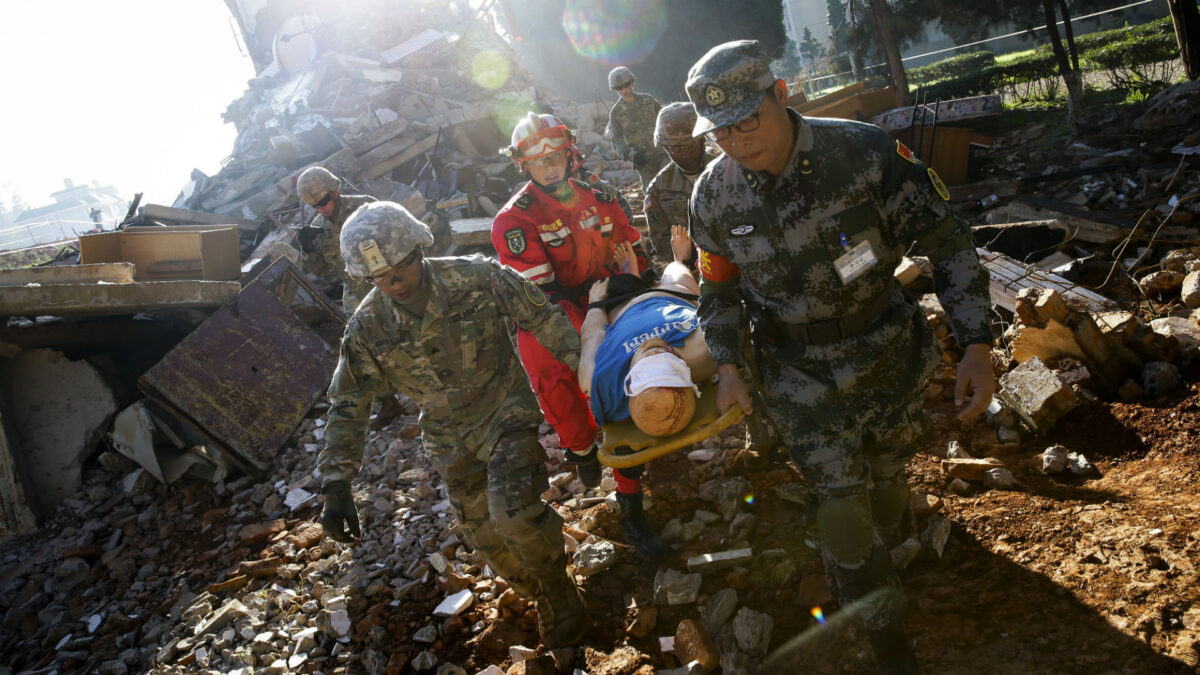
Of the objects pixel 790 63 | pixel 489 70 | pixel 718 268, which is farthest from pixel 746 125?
pixel 790 63

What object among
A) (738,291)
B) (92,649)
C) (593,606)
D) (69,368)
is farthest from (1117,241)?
(69,368)

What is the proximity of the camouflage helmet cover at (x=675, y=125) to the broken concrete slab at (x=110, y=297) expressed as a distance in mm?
4648

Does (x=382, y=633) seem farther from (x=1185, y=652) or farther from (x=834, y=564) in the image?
(x=1185, y=652)

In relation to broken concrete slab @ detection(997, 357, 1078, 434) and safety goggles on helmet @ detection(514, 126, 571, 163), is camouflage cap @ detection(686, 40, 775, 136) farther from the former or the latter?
broken concrete slab @ detection(997, 357, 1078, 434)

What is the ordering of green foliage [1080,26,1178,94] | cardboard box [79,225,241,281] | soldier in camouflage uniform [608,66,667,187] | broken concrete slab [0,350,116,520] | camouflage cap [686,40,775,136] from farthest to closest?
green foliage [1080,26,1178,94] < soldier in camouflage uniform [608,66,667,187] < cardboard box [79,225,241,281] < broken concrete slab [0,350,116,520] < camouflage cap [686,40,775,136]

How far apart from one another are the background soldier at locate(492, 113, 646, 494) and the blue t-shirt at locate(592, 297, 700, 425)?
689mm

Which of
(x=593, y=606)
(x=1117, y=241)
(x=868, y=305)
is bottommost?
(x=593, y=606)

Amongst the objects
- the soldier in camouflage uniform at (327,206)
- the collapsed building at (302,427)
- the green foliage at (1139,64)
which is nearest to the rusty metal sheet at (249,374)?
the collapsed building at (302,427)

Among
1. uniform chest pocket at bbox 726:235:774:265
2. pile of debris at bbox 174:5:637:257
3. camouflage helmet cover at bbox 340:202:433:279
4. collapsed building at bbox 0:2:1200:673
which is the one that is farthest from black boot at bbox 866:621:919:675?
pile of debris at bbox 174:5:637:257

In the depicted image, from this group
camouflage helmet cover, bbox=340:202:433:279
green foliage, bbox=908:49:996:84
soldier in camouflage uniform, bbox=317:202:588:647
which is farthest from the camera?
green foliage, bbox=908:49:996:84

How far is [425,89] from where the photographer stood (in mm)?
16797

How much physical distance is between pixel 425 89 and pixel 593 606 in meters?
16.3

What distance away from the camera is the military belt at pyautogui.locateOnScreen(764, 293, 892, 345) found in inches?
82.5

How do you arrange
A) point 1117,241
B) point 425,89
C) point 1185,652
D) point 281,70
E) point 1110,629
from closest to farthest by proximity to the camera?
point 1185,652 → point 1110,629 → point 1117,241 → point 425,89 → point 281,70
